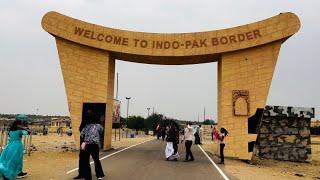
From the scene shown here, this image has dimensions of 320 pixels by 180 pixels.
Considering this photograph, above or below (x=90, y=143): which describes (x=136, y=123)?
above

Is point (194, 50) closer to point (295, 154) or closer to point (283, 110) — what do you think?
point (283, 110)

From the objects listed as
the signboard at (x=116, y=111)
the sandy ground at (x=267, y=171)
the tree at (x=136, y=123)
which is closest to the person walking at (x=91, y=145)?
the sandy ground at (x=267, y=171)

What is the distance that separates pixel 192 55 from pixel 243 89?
126 inches

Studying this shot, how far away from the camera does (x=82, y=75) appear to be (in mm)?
21781

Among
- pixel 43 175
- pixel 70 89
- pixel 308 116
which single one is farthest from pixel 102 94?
pixel 308 116

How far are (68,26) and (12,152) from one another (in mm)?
11990

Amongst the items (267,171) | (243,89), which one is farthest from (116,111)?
(267,171)

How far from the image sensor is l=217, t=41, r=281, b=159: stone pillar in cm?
2072

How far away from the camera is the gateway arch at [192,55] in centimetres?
2075

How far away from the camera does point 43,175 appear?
11.8 meters

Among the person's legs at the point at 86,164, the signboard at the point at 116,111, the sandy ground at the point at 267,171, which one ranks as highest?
the signboard at the point at 116,111

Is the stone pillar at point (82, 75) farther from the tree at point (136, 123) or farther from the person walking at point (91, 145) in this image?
the tree at point (136, 123)

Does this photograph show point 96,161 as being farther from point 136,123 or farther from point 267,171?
point 136,123

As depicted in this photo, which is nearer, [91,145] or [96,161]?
[96,161]
